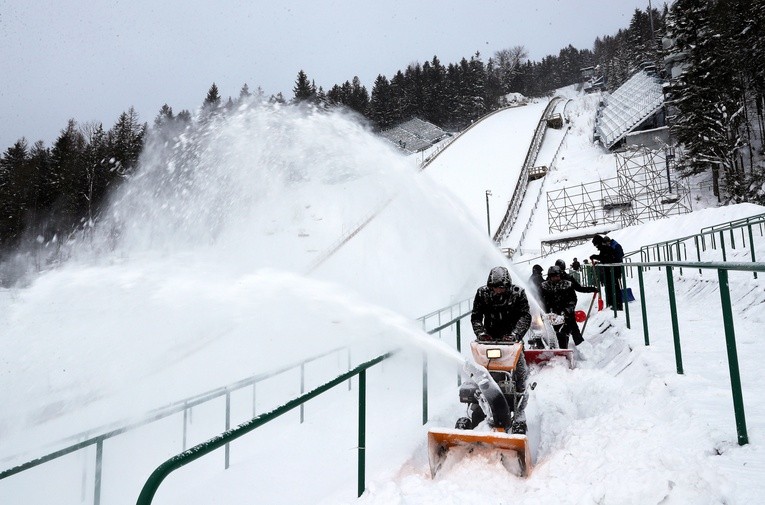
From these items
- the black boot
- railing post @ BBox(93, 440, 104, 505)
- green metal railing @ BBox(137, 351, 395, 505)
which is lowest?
railing post @ BBox(93, 440, 104, 505)

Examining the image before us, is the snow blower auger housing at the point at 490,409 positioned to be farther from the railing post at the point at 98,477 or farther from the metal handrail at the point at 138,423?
the railing post at the point at 98,477

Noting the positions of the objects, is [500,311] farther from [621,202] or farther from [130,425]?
[621,202]

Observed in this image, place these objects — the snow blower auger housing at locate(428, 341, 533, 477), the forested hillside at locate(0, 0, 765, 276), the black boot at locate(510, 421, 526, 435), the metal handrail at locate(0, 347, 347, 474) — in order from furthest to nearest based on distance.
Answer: the forested hillside at locate(0, 0, 765, 276) < the black boot at locate(510, 421, 526, 435) < the metal handrail at locate(0, 347, 347, 474) < the snow blower auger housing at locate(428, 341, 533, 477)

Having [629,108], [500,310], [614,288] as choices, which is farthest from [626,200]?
[500,310]

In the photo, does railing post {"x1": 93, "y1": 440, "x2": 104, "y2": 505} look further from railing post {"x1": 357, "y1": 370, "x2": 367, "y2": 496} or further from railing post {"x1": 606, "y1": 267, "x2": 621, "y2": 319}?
railing post {"x1": 606, "y1": 267, "x2": 621, "y2": 319}

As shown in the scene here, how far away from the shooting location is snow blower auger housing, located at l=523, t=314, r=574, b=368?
6.80 meters

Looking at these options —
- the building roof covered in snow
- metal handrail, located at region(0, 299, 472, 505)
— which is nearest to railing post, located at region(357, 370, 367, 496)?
metal handrail, located at region(0, 299, 472, 505)

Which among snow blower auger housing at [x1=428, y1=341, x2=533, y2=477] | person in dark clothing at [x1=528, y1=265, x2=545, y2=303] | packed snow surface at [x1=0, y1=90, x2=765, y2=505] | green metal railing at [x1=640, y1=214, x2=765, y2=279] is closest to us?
packed snow surface at [x1=0, y1=90, x2=765, y2=505]

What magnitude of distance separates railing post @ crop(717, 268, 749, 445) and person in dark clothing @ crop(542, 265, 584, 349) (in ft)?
16.3

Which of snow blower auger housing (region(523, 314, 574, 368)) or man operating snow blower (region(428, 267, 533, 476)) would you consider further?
snow blower auger housing (region(523, 314, 574, 368))

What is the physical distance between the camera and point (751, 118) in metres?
37.6

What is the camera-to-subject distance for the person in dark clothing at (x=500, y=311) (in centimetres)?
498

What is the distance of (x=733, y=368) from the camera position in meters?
3.12

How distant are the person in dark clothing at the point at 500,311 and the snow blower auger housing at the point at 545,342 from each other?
5.36 ft
